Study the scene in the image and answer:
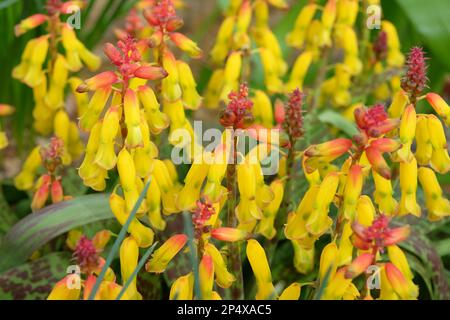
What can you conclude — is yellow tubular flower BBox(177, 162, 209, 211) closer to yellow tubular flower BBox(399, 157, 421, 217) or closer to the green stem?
the green stem

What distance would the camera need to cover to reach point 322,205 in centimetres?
189

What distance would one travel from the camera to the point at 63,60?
255cm

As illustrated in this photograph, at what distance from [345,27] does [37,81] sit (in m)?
0.95

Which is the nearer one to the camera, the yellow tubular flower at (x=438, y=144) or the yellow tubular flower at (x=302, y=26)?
the yellow tubular flower at (x=438, y=144)

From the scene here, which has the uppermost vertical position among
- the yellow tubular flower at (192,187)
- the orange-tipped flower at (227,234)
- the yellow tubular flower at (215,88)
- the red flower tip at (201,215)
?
the yellow tubular flower at (215,88)

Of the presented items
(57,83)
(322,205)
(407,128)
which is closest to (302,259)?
(322,205)

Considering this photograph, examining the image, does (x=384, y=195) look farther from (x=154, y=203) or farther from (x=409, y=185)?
(x=154, y=203)

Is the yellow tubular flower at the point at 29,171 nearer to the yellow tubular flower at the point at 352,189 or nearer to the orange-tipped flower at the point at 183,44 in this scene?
the orange-tipped flower at the point at 183,44

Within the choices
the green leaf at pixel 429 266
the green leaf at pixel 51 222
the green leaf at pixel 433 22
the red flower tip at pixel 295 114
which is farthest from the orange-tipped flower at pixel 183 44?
the green leaf at pixel 433 22

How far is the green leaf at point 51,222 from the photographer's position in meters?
2.24

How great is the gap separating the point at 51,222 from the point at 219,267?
588 millimetres

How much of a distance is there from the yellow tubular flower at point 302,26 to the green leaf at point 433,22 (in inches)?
22.0

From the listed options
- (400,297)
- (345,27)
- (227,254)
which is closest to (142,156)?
(227,254)

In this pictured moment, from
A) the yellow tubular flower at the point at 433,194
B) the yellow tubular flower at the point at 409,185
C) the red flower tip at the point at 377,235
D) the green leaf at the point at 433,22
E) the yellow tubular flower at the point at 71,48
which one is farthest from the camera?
the green leaf at the point at 433,22
